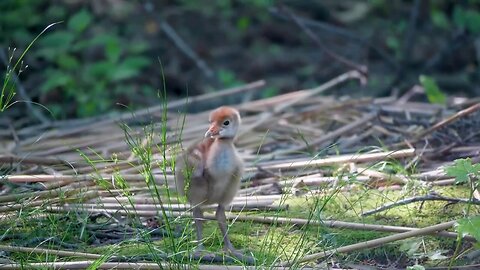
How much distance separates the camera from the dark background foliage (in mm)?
8773

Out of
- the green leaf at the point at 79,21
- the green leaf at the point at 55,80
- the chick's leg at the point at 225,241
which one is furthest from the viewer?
the green leaf at the point at 79,21

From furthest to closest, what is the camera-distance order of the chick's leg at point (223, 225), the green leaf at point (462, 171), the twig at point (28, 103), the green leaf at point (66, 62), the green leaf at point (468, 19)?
the green leaf at point (468, 19)
the green leaf at point (66, 62)
the twig at point (28, 103)
the chick's leg at point (223, 225)
the green leaf at point (462, 171)

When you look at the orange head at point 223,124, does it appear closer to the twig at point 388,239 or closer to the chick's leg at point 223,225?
the chick's leg at point 223,225

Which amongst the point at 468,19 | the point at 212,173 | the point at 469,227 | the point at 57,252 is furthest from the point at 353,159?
the point at 468,19

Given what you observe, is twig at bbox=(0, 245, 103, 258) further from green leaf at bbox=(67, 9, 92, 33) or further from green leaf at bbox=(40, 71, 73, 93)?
green leaf at bbox=(67, 9, 92, 33)

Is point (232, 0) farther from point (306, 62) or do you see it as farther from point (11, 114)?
point (11, 114)

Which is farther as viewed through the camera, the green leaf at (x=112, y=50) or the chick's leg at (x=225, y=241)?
the green leaf at (x=112, y=50)

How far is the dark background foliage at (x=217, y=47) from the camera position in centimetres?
877

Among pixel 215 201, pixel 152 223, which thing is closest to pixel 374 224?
pixel 215 201

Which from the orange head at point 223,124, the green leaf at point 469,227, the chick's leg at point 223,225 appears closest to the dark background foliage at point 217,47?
the orange head at point 223,124

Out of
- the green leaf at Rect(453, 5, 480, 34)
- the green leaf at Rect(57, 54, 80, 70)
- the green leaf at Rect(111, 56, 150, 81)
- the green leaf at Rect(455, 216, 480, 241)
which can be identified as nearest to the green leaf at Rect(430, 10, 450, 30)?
the green leaf at Rect(453, 5, 480, 34)

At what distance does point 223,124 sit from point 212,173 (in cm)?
26

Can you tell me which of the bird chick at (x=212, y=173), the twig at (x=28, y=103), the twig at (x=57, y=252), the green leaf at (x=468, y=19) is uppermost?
the bird chick at (x=212, y=173)

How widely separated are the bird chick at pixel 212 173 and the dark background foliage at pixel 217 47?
13.7 ft
